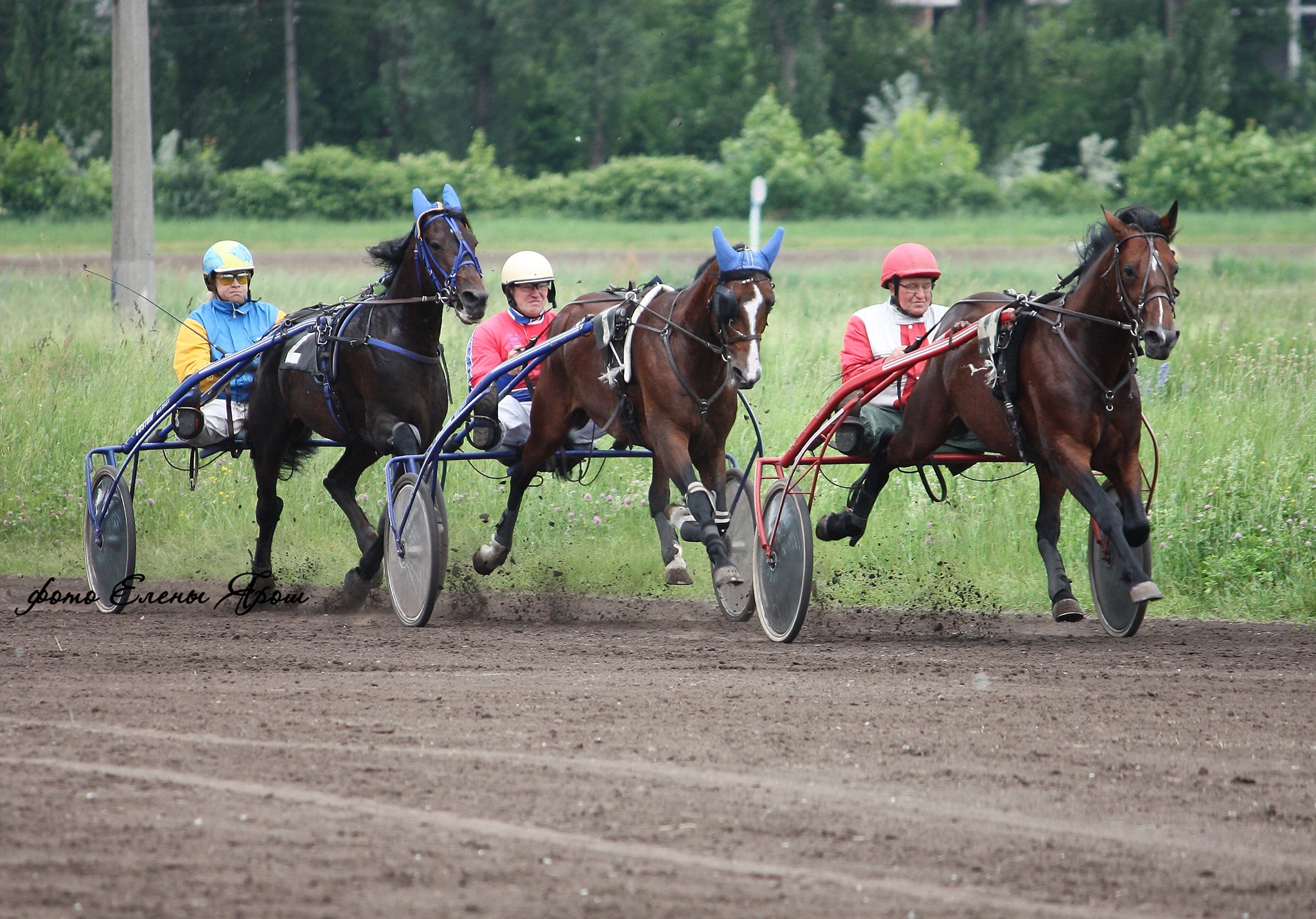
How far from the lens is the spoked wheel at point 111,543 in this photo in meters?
8.29

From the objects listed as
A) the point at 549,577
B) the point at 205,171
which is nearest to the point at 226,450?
the point at 549,577

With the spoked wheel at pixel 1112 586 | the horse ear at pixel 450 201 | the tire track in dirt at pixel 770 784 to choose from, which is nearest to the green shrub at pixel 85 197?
the horse ear at pixel 450 201

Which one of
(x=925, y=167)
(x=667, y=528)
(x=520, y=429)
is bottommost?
(x=667, y=528)

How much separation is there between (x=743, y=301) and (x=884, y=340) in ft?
4.66

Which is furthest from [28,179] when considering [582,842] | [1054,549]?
[582,842]

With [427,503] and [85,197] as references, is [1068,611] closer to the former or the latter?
[427,503]

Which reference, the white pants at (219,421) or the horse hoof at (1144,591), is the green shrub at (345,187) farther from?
the horse hoof at (1144,591)

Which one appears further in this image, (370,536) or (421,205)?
(370,536)

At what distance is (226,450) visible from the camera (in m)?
8.38

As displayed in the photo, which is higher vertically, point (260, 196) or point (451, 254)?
point (260, 196)

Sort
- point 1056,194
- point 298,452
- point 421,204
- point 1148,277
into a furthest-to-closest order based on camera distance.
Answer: point 1056,194 < point 298,452 < point 421,204 < point 1148,277

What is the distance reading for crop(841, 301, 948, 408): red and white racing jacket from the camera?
745 cm

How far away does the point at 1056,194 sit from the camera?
29562mm

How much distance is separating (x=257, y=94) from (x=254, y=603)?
87.0 feet
